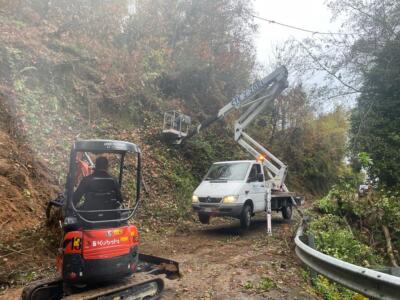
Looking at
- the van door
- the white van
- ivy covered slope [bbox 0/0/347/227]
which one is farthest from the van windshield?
ivy covered slope [bbox 0/0/347/227]

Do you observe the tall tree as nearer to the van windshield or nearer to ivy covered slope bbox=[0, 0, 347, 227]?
ivy covered slope bbox=[0, 0, 347, 227]

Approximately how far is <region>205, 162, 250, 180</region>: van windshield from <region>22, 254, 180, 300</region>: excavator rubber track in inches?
224

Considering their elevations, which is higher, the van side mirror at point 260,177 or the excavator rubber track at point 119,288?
the van side mirror at point 260,177

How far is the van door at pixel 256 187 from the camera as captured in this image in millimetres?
11641

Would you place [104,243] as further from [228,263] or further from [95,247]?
[228,263]

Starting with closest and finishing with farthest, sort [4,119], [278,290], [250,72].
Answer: [278,290], [4,119], [250,72]

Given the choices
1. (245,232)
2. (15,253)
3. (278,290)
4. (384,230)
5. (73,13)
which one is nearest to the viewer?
(278,290)

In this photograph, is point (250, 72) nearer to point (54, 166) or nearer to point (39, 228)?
point (54, 166)

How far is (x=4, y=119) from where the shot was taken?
10250 millimetres

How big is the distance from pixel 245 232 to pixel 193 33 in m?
15.5

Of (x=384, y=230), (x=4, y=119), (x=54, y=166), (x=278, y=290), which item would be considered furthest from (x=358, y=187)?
(x=4, y=119)

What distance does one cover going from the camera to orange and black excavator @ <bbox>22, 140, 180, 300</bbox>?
485 cm

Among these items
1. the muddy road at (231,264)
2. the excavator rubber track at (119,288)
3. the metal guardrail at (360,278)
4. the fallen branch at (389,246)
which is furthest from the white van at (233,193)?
the metal guardrail at (360,278)

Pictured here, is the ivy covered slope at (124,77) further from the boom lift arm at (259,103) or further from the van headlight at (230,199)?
the boom lift arm at (259,103)
